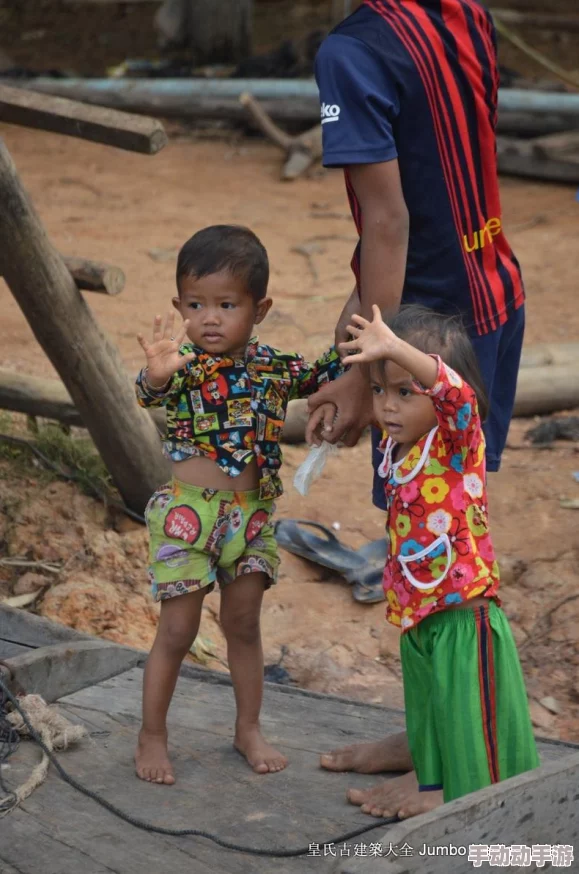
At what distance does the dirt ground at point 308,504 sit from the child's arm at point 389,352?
77.1 inches

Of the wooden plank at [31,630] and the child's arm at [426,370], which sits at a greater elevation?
the child's arm at [426,370]

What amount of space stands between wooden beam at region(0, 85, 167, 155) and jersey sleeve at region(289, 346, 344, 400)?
39.6 inches

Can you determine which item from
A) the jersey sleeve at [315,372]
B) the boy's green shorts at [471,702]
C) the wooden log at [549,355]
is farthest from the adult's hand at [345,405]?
the wooden log at [549,355]

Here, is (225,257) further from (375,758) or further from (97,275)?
(97,275)

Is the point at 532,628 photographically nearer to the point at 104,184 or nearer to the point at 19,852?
the point at 19,852

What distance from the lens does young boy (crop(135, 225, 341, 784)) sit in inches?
107

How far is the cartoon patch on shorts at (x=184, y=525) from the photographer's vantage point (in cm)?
274

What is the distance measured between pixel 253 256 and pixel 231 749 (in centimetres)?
A: 120

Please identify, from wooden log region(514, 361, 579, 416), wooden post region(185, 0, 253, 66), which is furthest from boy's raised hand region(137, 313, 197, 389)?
wooden post region(185, 0, 253, 66)

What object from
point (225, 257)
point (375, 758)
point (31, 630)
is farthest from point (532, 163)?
point (375, 758)

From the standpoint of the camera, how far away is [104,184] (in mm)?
10320

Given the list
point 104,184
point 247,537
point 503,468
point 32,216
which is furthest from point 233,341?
point 104,184

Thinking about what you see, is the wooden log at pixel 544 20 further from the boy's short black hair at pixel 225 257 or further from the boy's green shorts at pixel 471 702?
the boy's green shorts at pixel 471 702

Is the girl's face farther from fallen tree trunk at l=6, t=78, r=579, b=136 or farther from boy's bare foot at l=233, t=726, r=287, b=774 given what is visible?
fallen tree trunk at l=6, t=78, r=579, b=136
